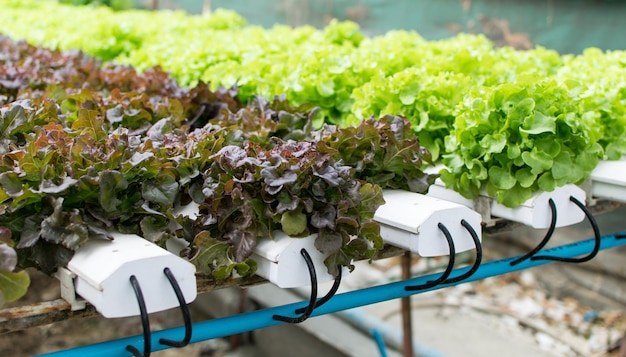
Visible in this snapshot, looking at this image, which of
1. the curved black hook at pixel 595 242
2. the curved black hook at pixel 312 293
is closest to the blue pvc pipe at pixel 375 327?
the curved black hook at pixel 595 242

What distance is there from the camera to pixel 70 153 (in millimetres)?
1618

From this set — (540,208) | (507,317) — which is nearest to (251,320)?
(540,208)

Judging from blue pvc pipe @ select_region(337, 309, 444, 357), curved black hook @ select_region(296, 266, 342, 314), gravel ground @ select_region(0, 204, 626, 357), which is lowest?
gravel ground @ select_region(0, 204, 626, 357)

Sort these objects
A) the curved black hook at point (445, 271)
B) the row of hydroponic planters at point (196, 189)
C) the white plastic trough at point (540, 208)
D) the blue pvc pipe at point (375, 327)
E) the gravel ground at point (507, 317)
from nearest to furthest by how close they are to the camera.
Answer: the row of hydroponic planters at point (196, 189) < the curved black hook at point (445, 271) < the white plastic trough at point (540, 208) < the blue pvc pipe at point (375, 327) < the gravel ground at point (507, 317)

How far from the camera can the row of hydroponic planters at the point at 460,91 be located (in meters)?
2.00

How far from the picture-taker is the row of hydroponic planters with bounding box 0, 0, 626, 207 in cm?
200

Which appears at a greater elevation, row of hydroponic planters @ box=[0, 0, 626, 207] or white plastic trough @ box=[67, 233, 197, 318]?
row of hydroponic planters @ box=[0, 0, 626, 207]

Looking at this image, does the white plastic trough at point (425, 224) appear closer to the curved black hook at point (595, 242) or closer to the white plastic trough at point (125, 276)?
the curved black hook at point (595, 242)

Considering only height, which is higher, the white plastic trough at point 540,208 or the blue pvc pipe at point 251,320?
the white plastic trough at point 540,208

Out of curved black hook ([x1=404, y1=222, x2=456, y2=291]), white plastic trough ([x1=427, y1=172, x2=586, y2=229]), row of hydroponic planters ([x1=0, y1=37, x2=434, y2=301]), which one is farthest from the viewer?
white plastic trough ([x1=427, y1=172, x2=586, y2=229])

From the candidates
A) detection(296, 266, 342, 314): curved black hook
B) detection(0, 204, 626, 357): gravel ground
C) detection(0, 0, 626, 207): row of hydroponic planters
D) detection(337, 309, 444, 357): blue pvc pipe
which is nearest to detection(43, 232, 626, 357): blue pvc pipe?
detection(296, 266, 342, 314): curved black hook

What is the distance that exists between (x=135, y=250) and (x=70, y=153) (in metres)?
0.32

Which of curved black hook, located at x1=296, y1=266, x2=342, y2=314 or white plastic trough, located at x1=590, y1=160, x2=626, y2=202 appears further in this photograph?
white plastic trough, located at x1=590, y1=160, x2=626, y2=202

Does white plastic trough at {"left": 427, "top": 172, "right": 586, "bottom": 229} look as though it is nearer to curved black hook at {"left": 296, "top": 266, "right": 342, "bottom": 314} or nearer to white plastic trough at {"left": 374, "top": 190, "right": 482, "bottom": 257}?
white plastic trough at {"left": 374, "top": 190, "right": 482, "bottom": 257}
